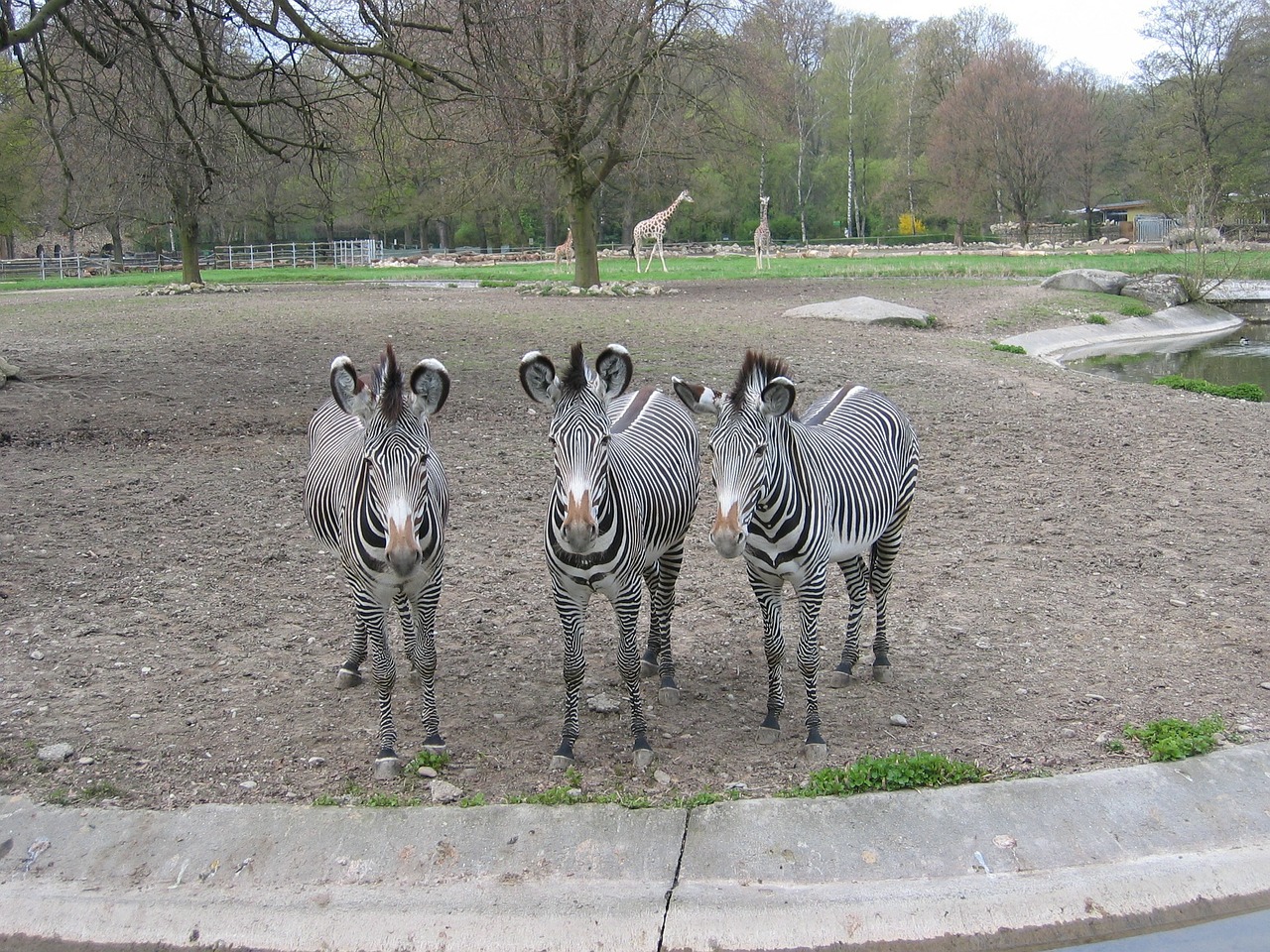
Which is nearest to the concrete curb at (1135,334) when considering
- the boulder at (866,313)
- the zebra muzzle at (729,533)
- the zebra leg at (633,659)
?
the boulder at (866,313)

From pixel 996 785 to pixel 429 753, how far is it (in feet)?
8.50

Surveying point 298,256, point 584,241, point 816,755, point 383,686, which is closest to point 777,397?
point 816,755

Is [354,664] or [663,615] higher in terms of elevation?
[663,615]

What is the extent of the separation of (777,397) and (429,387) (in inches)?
62.2

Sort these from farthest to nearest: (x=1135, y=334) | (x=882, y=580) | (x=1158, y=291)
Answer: (x=1158, y=291) → (x=1135, y=334) → (x=882, y=580)

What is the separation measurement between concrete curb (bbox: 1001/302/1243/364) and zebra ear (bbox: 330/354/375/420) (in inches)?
635

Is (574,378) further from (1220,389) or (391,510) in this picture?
(1220,389)

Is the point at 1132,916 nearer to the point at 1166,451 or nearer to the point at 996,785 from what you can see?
the point at 996,785

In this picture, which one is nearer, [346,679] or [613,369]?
[613,369]

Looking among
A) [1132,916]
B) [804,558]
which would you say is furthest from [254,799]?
[1132,916]

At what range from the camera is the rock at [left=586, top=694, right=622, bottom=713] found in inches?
225

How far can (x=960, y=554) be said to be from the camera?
8086 mm

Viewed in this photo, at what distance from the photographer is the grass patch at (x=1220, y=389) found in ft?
50.1

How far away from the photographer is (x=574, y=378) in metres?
4.63
